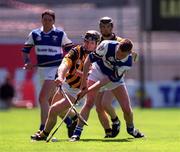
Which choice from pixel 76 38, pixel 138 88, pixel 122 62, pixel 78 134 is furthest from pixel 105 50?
pixel 76 38

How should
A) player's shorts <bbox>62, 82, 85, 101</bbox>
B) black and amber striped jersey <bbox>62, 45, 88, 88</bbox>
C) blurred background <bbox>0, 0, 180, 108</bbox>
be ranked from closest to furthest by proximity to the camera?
1. black and amber striped jersey <bbox>62, 45, 88, 88</bbox>
2. player's shorts <bbox>62, 82, 85, 101</bbox>
3. blurred background <bbox>0, 0, 180, 108</bbox>

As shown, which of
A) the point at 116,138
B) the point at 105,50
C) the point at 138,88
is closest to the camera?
the point at 105,50

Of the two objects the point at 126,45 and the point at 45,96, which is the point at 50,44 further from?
the point at 126,45

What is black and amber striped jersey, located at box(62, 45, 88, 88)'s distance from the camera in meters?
14.0

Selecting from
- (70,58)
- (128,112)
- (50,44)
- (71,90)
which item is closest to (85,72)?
(70,58)

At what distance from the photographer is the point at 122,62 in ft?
44.8

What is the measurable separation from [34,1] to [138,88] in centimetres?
809

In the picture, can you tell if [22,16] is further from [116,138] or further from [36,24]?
[116,138]

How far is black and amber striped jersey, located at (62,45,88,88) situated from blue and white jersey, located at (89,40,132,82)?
0.39 metres

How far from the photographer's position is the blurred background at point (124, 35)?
114 feet

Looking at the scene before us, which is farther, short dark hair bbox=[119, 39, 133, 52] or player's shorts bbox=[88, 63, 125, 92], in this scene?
player's shorts bbox=[88, 63, 125, 92]

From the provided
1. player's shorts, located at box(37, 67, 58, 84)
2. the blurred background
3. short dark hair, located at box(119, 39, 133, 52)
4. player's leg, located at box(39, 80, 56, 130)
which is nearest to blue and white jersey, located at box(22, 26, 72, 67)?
player's shorts, located at box(37, 67, 58, 84)

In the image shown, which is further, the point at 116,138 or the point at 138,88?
the point at 138,88

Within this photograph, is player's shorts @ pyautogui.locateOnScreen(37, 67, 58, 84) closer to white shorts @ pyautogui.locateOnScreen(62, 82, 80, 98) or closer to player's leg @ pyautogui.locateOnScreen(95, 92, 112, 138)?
white shorts @ pyautogui.locateOnScreen(62, 82, 80, 98)
